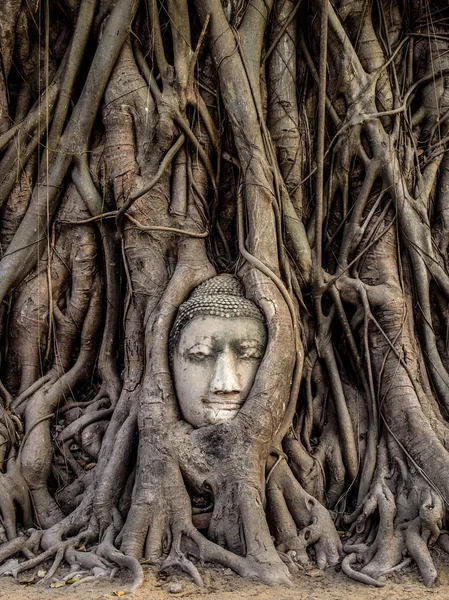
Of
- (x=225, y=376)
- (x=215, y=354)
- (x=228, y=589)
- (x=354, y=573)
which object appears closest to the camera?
(x=228, y=589)

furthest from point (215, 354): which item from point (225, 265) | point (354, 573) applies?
point (354, 573)

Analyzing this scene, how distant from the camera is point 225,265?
433 centimetres

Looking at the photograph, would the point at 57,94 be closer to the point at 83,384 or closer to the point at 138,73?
the point at 138,73

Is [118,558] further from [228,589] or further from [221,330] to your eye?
[221,330]

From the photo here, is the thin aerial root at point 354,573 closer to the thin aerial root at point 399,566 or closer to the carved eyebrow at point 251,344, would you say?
the thin aerial root at point 399,566

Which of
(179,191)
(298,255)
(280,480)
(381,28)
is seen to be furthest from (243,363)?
(381,28)

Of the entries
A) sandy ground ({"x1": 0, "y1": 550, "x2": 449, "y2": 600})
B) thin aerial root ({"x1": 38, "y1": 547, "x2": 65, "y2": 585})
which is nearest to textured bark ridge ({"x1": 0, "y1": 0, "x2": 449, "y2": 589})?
thin aerial root ({"x1": 38, "y1": 547, "x2": 65, "y2": 585})

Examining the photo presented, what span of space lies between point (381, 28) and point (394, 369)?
2594 mm

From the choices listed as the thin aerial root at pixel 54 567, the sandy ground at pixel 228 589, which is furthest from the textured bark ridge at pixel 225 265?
the sandy ground at pixel 228 589

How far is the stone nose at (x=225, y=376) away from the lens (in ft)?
11.3

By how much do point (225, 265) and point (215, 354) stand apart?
923mm

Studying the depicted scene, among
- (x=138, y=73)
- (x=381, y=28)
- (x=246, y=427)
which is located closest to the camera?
(x=246, y=427)

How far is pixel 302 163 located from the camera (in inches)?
179

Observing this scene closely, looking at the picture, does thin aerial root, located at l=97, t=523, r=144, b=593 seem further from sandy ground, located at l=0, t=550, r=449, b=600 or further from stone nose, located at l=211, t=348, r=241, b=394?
stone nose, located at l=211, t=348, r=241, b=394
